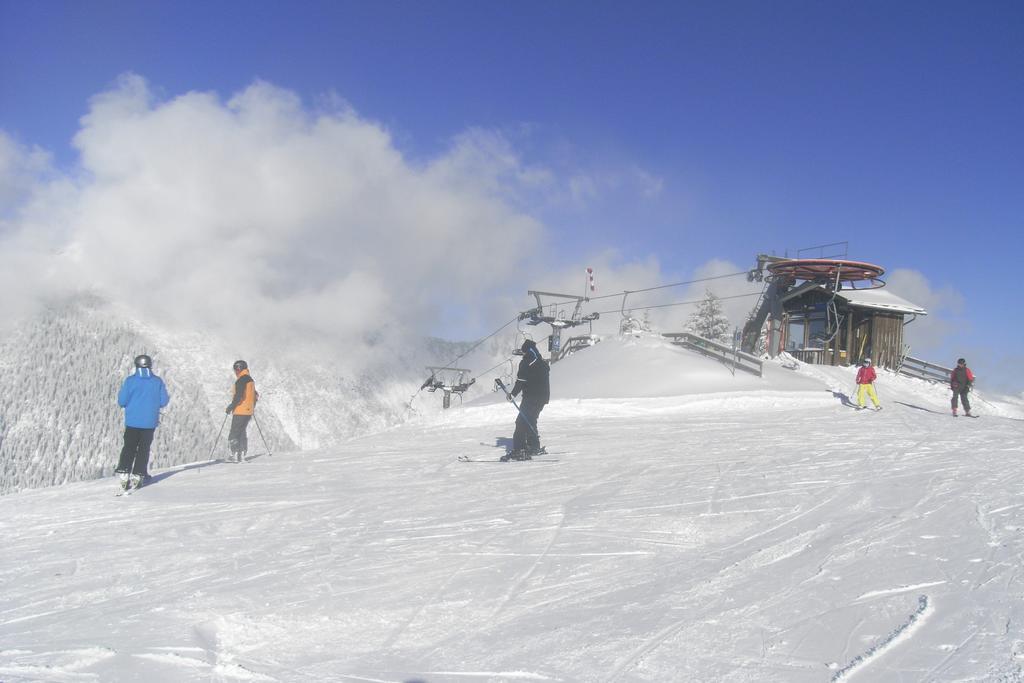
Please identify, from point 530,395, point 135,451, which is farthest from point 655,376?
point 135,451

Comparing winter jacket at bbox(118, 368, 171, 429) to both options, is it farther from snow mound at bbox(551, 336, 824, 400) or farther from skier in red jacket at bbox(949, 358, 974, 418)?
skier in red jacket at bbox(949, 358, 974, 418)

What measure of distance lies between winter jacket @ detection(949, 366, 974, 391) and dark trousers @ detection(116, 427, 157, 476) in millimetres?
20448

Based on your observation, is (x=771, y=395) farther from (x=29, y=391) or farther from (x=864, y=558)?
(x=29, y=391)

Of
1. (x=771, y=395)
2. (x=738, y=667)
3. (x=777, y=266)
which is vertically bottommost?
(x=738, y=667)

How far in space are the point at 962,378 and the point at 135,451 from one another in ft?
68.5

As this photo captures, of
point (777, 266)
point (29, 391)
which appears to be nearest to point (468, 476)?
point (777, 266)

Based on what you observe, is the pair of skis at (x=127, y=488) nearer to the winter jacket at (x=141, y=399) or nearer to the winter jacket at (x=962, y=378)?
the winter jacket at (x=141, y=399)

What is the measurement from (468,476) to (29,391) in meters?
125

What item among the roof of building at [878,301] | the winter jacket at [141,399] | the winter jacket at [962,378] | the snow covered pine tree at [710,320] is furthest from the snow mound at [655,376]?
the snow covered pine tree at [710,320]

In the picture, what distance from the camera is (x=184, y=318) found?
577ft

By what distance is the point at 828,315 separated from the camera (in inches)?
1270

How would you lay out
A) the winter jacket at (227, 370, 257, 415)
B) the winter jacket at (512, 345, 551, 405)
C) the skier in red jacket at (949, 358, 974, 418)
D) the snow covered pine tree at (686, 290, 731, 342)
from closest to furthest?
the winter jacket at (512, 345, 551, 405) < the winter jacket at (227, 370, 257, 415) < the skier in red jacket at (949, 358, 974, 418) < the snow covered pine tree at (686, 290, 731, 342)

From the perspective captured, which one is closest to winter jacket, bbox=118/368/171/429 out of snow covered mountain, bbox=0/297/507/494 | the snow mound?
the snow mound

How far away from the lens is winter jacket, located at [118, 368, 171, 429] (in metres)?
9.41
